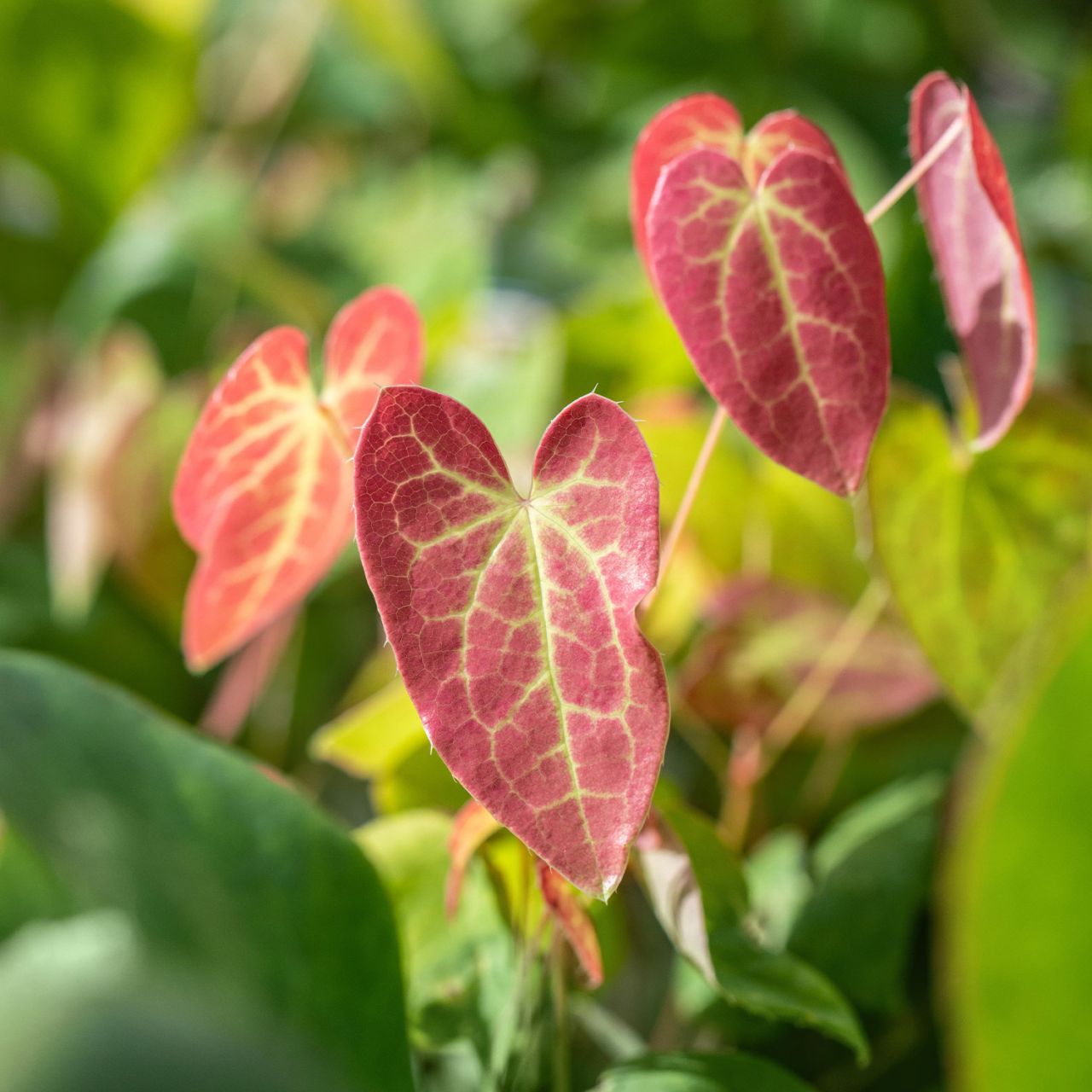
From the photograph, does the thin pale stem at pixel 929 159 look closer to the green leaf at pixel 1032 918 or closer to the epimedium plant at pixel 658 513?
the epimedium plant at pixel 658 513

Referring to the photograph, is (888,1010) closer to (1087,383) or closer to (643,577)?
(643,577)

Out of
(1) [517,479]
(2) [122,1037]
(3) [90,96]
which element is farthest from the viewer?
(3) [90,96]

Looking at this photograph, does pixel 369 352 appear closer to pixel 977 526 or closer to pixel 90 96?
pixel 977 526

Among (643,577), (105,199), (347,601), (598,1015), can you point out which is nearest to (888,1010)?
(598,1015)

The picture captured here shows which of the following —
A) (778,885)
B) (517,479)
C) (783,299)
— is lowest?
(778,885)

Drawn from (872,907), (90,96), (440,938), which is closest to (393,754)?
(440,938)

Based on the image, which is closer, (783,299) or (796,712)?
(783,299)

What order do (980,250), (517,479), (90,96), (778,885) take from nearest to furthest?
(980,250)
(778,885)
(517,479)
(90,96)
